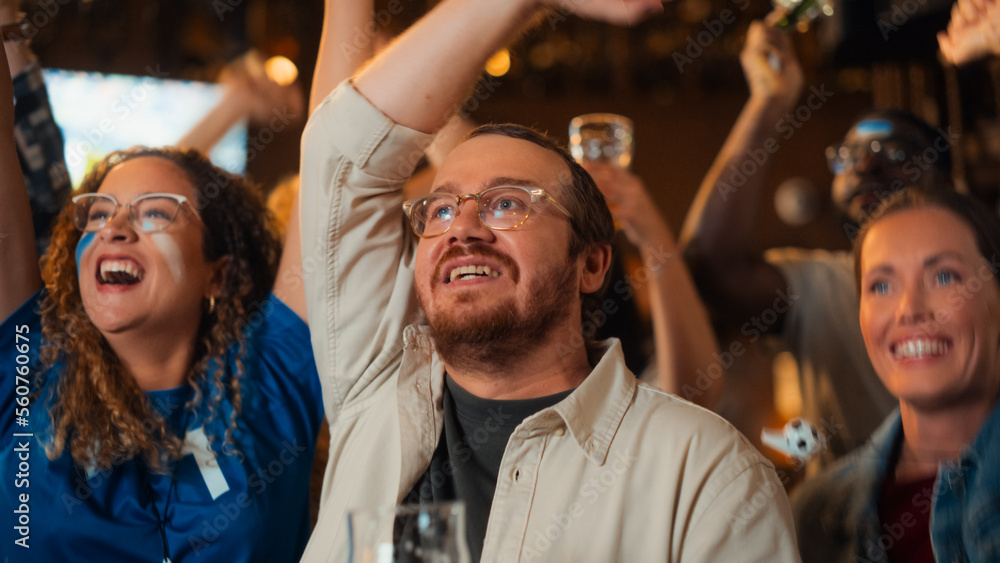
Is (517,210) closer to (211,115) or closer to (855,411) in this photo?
A: (855,411)

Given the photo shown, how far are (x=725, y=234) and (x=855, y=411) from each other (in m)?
0.53

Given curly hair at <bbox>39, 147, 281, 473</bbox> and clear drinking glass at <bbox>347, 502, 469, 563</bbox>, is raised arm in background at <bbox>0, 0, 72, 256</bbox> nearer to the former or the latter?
curly hair at <bbox>39, 147, 281, 473</bbox>

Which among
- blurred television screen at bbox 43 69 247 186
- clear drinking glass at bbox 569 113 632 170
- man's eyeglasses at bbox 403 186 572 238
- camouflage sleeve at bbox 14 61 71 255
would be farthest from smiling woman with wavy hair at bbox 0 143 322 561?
blurred television screen at bbox 43 69 247 186

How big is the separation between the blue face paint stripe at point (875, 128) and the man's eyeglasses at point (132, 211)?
1.40 m

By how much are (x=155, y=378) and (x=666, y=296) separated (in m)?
1.05

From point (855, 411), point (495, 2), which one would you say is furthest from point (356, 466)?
point (855, 411)

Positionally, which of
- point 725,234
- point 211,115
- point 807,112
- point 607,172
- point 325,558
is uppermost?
point 807,112

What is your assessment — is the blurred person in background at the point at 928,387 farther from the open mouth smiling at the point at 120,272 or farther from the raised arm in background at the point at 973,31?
the open mouth smiling at the point at 120,272

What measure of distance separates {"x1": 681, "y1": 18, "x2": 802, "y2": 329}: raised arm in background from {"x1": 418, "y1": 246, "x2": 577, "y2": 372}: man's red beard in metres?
0.80

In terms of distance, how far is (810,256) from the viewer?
6.40 feet

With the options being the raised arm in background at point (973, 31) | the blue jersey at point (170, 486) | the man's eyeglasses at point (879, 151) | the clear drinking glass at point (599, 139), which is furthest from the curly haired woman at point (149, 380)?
the raised arm in background at point (973, 31)

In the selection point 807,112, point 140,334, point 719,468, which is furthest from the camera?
point 807,112

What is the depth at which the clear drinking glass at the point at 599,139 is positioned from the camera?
1874 millimetres

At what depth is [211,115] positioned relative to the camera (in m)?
2.03
